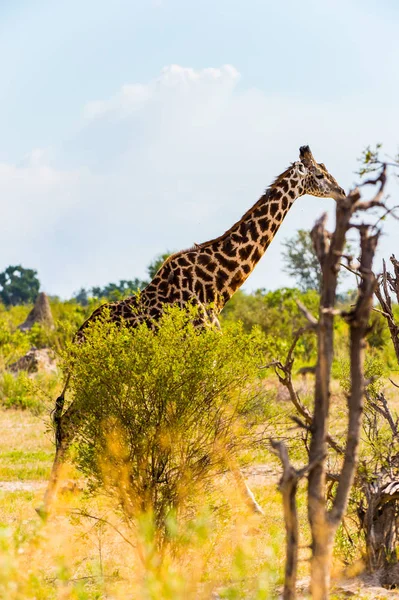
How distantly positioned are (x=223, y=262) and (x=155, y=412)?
2.72m

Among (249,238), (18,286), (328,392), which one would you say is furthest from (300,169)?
(18,286)

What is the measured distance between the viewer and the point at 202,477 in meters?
5.13

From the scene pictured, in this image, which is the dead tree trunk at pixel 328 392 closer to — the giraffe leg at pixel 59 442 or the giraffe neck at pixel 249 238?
the giraffe leg at pixel 59 442

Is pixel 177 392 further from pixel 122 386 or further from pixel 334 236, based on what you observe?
pixel 334 236

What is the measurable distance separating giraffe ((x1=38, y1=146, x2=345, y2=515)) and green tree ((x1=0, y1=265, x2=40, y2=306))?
206ft

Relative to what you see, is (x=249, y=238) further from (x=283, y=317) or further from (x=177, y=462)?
(x=283, y=317)

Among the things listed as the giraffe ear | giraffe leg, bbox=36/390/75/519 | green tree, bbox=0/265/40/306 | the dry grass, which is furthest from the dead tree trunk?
green tree, bbox=0/265/40/306

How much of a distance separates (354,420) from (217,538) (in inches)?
84.1

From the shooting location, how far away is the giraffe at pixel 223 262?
7.11 meters

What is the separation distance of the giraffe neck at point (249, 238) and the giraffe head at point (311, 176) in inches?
3.7

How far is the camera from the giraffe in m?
7.11

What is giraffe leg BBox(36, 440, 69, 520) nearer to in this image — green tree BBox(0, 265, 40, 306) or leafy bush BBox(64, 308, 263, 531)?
leafy bush BBox(64, 308, 263, 531)

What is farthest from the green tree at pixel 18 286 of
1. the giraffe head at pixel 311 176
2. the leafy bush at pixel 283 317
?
the giraffe head at pixel 311 176

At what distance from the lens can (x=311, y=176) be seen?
819cm
